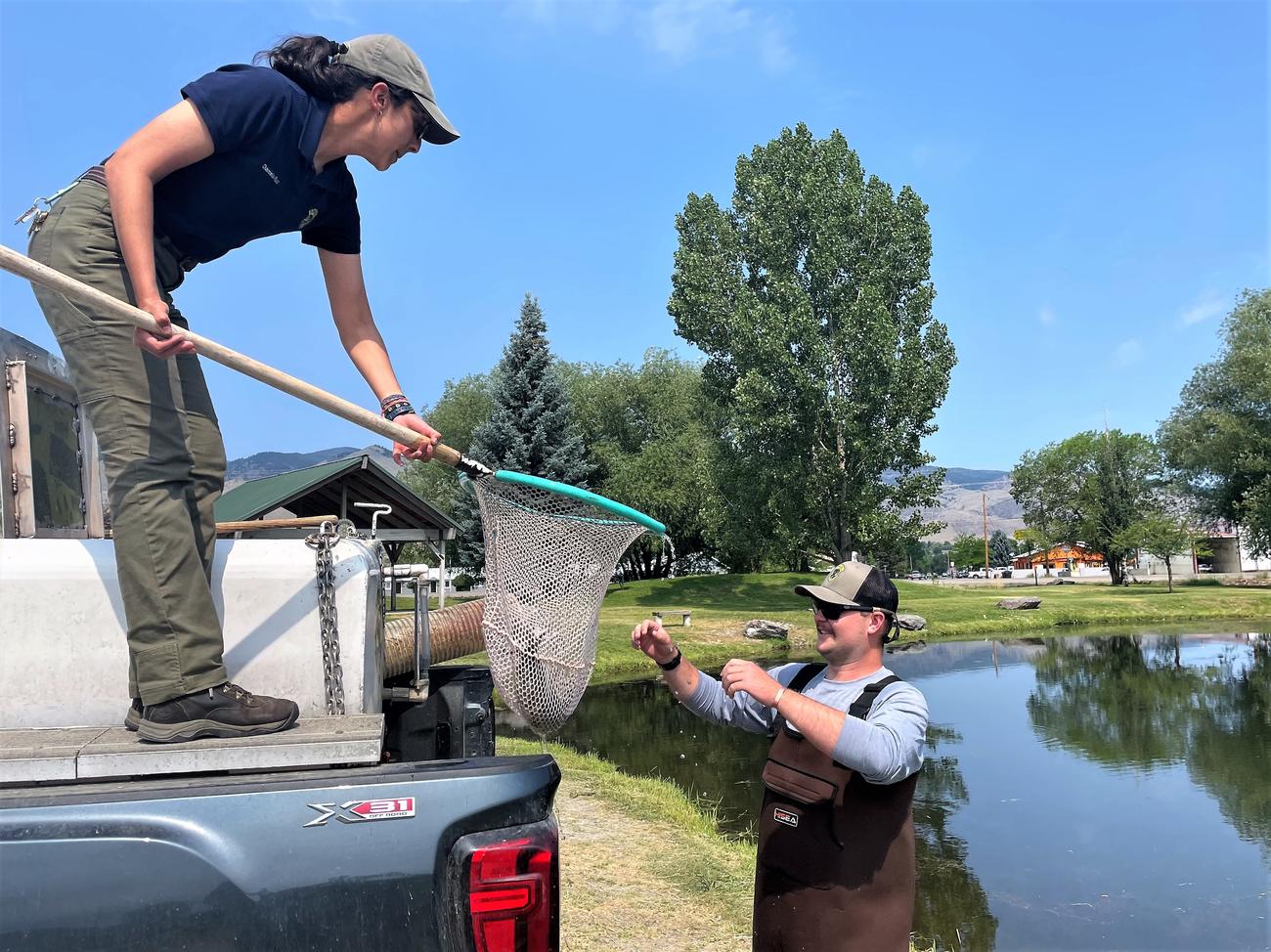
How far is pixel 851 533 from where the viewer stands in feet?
111

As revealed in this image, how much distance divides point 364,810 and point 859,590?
2.10m

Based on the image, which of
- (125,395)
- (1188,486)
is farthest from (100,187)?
(1188,486)

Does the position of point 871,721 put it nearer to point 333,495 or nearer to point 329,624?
point 329,624

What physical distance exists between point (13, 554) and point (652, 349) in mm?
54373

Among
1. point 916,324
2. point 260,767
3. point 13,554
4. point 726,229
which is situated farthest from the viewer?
point 726,229

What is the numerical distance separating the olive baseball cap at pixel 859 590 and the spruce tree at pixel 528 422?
33.4 m

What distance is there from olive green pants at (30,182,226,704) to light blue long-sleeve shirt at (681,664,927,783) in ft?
5.79

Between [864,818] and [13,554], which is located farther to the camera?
[864,818]

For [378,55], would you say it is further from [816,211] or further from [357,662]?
[816,211]

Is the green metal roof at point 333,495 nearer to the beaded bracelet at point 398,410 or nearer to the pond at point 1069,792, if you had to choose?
the pond at point 1069,792

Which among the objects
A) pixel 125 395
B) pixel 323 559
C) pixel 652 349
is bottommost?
pixel 323 559

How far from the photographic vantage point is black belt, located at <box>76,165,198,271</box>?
8.21ft

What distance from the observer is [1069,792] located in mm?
11539

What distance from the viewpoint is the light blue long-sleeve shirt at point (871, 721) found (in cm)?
287
